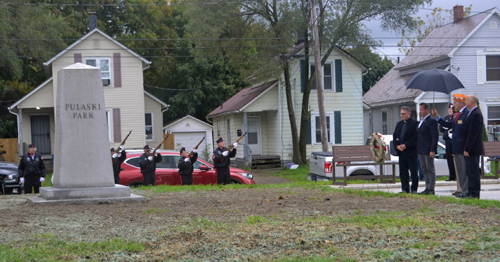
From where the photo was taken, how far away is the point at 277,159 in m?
30.3

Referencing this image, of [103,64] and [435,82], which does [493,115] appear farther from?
[103,64]

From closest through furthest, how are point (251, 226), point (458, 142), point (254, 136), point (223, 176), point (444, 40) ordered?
point (251, 226)
point (458, 142)
point (223, 176)
point (444, 40)
point (254, 136)

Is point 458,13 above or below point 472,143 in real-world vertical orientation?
above

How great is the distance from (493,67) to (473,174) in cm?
2268

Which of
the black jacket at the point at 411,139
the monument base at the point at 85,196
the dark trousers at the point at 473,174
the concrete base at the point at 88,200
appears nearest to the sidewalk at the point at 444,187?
the black jacket at the point at 411,139

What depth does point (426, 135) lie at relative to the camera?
11.0 meters

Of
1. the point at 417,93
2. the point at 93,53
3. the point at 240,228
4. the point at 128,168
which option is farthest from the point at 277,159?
the point at 240,228

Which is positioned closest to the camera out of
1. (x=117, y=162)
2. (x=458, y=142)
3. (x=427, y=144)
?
(x=458, y=142)

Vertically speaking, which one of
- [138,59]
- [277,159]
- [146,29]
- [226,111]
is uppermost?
[146,29]

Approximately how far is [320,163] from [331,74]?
1474 cm

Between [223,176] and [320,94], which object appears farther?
[320,94]

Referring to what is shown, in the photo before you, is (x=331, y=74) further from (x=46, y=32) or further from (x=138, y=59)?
(x=46, y=32)

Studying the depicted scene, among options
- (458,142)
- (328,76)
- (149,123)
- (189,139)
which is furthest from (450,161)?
(189,139)

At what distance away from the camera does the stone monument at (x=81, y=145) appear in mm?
10336
